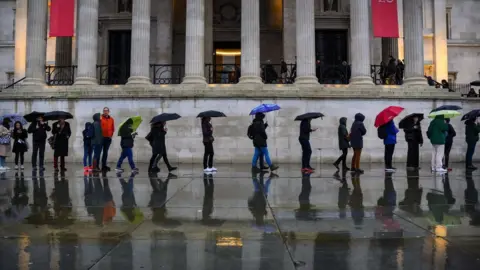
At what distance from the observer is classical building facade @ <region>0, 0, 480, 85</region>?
2019 cm

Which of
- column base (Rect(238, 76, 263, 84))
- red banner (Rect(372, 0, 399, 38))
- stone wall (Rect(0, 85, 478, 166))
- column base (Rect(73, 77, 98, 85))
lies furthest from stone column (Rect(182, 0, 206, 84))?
red banner (Rect(372, 0, 399, 38))

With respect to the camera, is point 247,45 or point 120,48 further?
point 120,48

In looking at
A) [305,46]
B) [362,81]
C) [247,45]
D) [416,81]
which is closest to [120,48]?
[247,45]

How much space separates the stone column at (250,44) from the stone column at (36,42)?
10.1 meters

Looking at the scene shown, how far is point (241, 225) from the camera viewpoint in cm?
647

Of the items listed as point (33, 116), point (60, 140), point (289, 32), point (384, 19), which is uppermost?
point (289, 32)

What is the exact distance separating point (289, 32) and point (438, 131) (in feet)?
40.5

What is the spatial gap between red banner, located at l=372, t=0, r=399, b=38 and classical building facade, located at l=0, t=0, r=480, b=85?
54 centimetres

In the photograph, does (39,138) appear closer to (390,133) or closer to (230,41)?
(390,133)

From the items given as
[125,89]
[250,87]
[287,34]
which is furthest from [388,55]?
[125,89]

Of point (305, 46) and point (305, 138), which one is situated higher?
point (305, 46)

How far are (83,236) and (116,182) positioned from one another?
6113 mm

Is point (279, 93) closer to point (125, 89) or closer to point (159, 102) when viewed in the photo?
point (159, 102)

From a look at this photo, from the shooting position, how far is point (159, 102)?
19.4m
